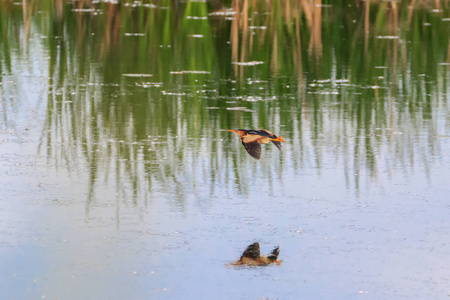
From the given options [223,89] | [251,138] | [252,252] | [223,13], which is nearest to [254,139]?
[251,138]

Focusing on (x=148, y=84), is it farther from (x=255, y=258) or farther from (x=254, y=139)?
(x=255, y=258)

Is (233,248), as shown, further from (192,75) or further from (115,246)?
(192,75)

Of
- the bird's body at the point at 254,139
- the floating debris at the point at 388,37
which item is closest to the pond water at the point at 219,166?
the floating debris at the point at 388,37

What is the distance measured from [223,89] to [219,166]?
9.10ft

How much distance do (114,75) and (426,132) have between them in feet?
12.3

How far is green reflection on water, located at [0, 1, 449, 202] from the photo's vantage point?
22.0 ft

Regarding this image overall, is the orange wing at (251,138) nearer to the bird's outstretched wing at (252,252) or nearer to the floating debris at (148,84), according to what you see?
the bird's outstretched wing at (252,252)

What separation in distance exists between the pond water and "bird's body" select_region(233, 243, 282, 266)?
54mm

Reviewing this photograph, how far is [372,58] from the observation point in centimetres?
1123

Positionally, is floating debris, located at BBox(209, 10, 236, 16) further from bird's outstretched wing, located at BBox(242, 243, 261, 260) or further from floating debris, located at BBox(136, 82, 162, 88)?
bird's outstretched wing, located at BBox(242, 243, 261, 260)

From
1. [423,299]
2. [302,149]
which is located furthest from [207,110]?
[423,299]

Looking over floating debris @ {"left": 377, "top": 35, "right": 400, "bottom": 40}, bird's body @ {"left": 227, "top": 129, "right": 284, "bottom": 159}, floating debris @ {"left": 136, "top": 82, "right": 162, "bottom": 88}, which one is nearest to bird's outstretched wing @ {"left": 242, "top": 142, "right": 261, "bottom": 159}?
bird's body @ {"left": 227, "top": 129, "right": 284, "bottom": 159}

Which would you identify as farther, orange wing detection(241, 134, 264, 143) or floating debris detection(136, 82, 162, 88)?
floating debris detection(136, 82, 162, 88)

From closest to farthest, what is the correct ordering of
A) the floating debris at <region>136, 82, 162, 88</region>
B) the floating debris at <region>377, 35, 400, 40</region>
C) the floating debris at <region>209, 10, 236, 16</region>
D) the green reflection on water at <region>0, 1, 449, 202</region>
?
the green reflection on water at <region>0, 1, 449, 202</region>, the floating debris at <region>136, 82, 162, 88</region>, the floating debris at <region>377, 35, 400, 40</region>, the floating debris at <region>209, 10, 236, 16</region>
